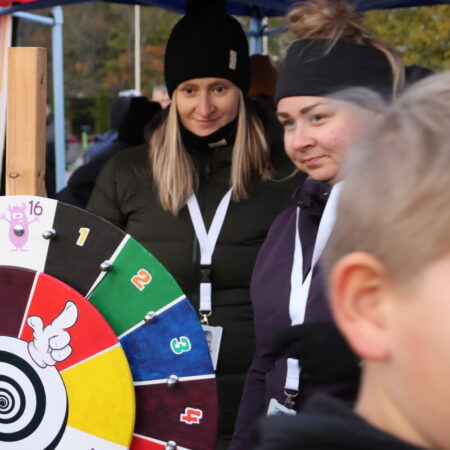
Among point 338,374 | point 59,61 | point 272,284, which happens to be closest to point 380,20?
point 59,61

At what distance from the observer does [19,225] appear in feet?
6.58

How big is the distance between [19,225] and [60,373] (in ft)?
1.18

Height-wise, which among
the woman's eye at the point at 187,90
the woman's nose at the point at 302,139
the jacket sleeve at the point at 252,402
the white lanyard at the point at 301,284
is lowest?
the jacket sleeve at the point at 252,402

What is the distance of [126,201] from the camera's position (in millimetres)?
2918

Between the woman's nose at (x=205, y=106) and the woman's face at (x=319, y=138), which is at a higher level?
the woman's nose at (x=205, y=106)

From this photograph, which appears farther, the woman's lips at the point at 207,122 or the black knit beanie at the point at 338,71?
the woman's lips at the point at 207,122

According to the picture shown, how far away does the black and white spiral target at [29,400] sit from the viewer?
197 cm

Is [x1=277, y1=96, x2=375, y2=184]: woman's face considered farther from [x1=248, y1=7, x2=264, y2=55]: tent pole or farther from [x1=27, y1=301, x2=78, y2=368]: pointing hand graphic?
[x1=248, y1=7, x2=264, y2=55]: tent pole

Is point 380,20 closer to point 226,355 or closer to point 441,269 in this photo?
point 226,355

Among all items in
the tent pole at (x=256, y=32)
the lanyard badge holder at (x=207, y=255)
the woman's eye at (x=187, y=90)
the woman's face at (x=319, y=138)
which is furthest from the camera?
the tent pole at (x=256, y=32)

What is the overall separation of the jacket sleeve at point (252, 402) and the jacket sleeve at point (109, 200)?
918 millimetres

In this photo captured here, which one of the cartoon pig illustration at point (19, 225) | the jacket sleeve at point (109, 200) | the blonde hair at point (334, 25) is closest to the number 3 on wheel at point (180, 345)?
the cartoon pig illustration at point (19, 225)

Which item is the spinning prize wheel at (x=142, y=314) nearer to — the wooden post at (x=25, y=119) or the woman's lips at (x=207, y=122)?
the wooden post at (x=25, y=119)

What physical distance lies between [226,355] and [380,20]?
16.2 ft
